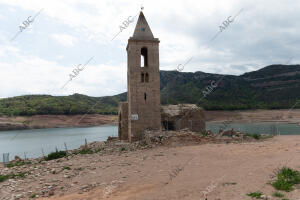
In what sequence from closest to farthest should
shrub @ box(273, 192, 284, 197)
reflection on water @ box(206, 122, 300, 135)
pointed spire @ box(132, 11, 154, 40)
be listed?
1. shrub @ box(273, 192, 284, 197)
2. pointed spire @ box(132, 11, 154, 40)
3. reflection on water @ box(206, 122, 300, 135)

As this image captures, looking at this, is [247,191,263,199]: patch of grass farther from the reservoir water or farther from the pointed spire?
the reservoir water

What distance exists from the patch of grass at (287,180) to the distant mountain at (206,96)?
54594 mm

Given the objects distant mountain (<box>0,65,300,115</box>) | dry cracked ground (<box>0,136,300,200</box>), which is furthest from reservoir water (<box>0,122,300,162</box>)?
distant mountain (<box>0,65,300,115</box>)

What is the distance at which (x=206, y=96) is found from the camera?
287 feet

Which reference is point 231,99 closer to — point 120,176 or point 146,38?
point 146,38

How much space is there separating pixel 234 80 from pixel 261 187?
115065 mm

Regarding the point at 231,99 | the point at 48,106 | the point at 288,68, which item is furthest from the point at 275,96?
the point at 48,106

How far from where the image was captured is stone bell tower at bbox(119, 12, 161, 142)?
1789cm

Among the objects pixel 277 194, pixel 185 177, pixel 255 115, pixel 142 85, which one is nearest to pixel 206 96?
pixel 255 115

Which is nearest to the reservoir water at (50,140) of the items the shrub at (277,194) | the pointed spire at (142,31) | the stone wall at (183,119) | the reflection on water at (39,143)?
the reflection on water at (39,143)

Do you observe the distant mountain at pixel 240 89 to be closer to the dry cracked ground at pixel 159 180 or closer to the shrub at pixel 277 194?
the dry cracked ground at pixel 159 180

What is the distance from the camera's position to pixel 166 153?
13.3 m

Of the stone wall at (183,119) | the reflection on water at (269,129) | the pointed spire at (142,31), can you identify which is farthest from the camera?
the reflection on water at (269,129)

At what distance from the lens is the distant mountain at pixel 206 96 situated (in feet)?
242
